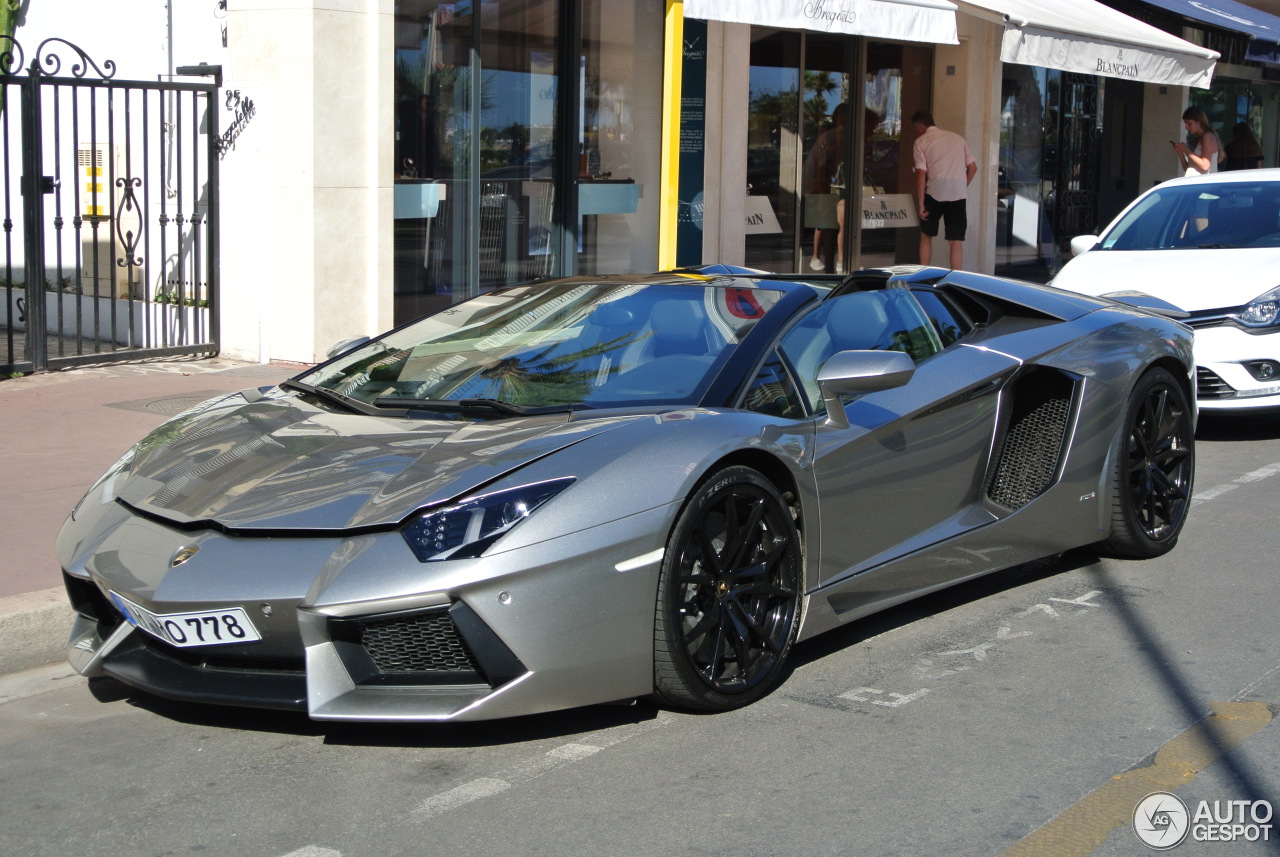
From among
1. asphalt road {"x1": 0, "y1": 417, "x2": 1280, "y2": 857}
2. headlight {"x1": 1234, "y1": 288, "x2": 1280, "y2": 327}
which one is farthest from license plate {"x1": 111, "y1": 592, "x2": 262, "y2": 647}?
headlight {"x1": 1234, "y1": 288, "x2": 1280, "y2": 327}

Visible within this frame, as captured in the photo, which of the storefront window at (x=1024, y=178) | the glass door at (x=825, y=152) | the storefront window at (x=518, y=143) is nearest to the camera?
the storefront window at (x=518, y=143)

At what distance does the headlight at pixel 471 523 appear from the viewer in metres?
3.52

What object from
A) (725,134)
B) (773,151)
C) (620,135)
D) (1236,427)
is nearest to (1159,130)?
(773,151)

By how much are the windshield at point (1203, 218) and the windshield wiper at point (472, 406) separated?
670cm

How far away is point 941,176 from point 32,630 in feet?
41.3

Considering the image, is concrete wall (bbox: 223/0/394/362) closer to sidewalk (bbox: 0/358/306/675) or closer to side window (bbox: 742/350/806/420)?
sidewalk (bbox: 0/358/306/675)

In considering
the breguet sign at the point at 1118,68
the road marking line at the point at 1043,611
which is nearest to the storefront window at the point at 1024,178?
the breguet sign at the point at 1118,68

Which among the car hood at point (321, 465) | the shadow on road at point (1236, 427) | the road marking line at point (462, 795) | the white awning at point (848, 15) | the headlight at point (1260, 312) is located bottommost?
the road marking line at point (462, 795)

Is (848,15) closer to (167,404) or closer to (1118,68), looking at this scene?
(1118,68)

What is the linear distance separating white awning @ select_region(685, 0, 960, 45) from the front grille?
13.8ft

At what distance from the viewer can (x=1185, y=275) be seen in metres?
8.91

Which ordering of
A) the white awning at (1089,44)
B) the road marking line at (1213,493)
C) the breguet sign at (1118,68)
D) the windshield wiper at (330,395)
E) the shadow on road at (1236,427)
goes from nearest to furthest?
the windshield wiper at (330,395)
the road marking line at (1213,493)
the shadow on road at (1236,427)
the white awning at (1089,44)
the breguet sign at (1118,68)

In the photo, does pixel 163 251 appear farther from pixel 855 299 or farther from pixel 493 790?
pixel 493 790

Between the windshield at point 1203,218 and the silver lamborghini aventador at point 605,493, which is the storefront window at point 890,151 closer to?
the windshield at point 1203,218
